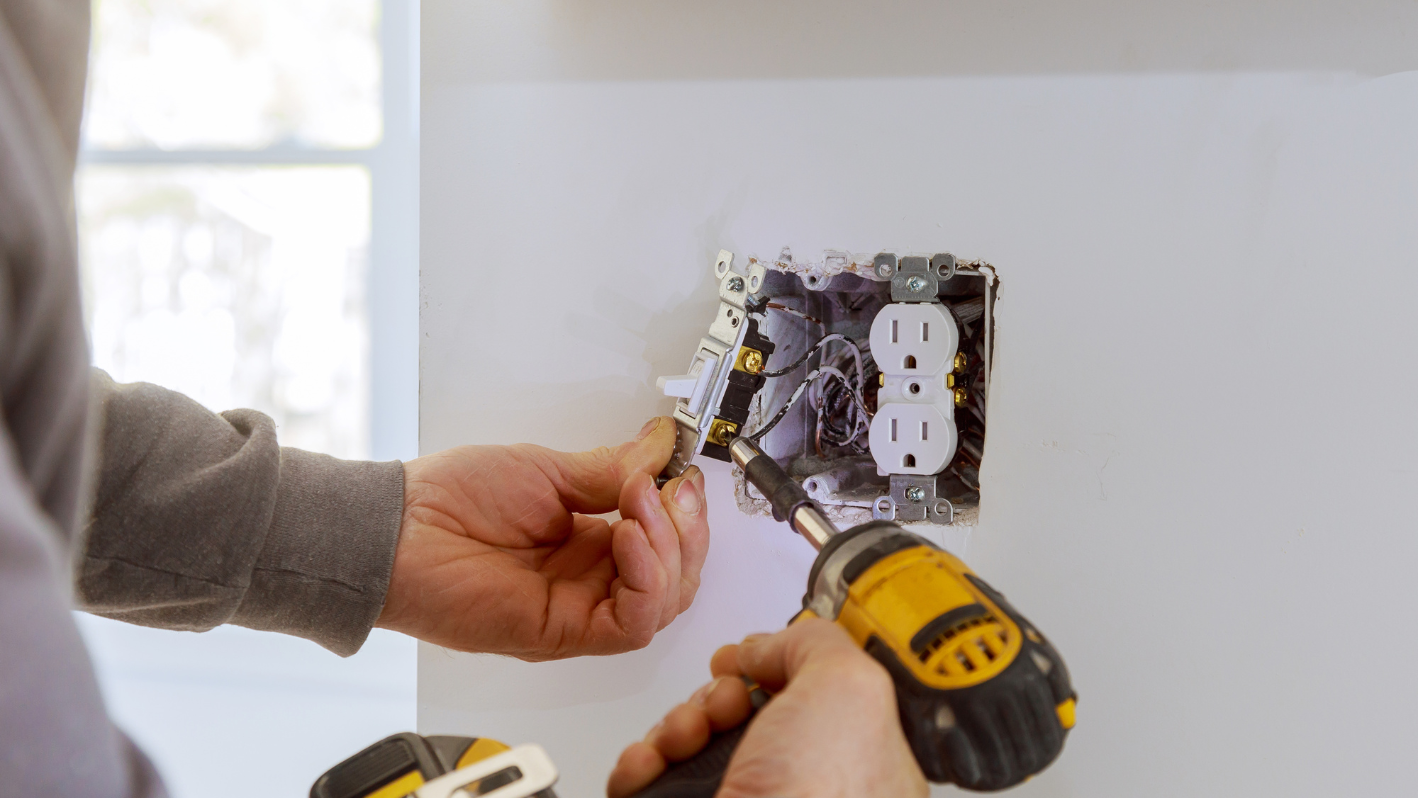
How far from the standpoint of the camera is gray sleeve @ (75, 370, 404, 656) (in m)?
0.66

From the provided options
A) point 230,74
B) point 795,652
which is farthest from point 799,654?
point 230,74

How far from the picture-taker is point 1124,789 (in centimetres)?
84

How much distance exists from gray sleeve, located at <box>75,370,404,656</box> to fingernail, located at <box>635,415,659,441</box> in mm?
277

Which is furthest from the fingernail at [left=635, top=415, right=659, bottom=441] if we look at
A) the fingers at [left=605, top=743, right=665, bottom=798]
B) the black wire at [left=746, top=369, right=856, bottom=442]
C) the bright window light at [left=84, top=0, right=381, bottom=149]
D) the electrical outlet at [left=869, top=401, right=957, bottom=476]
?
the bright window light at [left=84, top=0, right=381, bottom=149]

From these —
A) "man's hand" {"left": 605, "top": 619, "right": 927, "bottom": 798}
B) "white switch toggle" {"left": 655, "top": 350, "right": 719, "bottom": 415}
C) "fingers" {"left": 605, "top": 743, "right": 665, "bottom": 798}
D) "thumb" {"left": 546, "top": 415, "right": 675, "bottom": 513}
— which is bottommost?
"fingers" {"left": 605, "top": 743, "right": 665, "bottom": 798}

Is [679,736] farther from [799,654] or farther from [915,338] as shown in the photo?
[915,338]

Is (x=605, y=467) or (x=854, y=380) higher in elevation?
(x=854, y=380)

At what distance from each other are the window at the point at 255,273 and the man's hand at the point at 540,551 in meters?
0.36

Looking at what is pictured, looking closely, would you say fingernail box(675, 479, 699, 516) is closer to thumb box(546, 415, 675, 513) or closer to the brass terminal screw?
thumb box(546, 415, 675, 513)

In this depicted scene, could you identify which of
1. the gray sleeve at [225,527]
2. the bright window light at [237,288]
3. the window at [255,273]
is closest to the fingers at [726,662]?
the gray sleeve at [225,527]

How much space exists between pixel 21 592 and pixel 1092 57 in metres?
0.99

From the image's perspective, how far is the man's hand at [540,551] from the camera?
0.78 meters

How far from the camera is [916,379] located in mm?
846

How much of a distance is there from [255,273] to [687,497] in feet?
3.26
